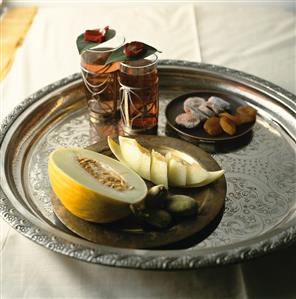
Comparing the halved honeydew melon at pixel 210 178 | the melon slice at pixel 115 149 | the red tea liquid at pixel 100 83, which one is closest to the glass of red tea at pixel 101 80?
the red tea liquid at pixel 100 83

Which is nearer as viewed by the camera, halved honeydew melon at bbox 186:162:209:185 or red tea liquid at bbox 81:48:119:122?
halved honeydew melon at bbox 186:162:209:185

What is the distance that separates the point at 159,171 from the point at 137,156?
0.04 m

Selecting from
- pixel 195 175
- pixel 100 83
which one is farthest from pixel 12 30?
pixel 195 175

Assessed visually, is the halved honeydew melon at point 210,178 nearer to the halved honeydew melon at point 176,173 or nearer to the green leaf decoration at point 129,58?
the halved honeydew melon at point 176,173

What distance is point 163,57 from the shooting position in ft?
3.65

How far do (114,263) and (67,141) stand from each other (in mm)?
312

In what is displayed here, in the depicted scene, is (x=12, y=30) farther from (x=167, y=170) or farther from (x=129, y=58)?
(x=167, y=170)

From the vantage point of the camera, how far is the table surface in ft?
1.83

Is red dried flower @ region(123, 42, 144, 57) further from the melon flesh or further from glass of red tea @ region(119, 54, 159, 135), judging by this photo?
the melon flesh

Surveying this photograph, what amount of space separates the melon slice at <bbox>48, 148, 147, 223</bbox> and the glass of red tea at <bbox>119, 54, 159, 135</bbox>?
0.55 feet

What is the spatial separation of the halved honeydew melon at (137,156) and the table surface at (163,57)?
0.15m

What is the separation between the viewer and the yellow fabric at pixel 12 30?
1.09m

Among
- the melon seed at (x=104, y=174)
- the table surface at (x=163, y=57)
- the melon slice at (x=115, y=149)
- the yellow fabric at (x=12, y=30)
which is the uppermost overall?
the melon seed at (x=104, y=174)

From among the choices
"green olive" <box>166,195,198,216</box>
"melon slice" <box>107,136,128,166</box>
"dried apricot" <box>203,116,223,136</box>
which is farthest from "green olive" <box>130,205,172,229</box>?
"dried apricot" <box>203,116,223,136</box>
